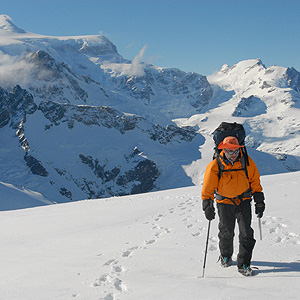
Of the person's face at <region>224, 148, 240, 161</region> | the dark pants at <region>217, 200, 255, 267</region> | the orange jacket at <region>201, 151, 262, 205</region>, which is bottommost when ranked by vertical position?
the dark pants at <region>217, 200, 255, 267</region>

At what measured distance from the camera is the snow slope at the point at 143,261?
167 inches

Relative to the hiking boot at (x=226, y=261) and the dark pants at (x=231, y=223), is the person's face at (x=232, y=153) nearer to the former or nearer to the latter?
the dark pants at (x=231, y=223)

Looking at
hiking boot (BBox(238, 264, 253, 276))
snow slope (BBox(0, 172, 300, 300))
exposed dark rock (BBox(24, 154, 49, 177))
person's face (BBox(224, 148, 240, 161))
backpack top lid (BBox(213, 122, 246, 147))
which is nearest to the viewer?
snow slope (BBox(0, 172, 300, 300))

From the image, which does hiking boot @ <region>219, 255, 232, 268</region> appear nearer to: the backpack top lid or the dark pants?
the dark pants

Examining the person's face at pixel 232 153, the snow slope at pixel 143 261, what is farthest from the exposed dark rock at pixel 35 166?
the person's face at pixel 232 153

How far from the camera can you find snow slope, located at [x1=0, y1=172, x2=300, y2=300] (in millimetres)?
4238

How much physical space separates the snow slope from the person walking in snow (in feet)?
1.71

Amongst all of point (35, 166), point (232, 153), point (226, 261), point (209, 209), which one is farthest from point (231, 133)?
point (35, 166)

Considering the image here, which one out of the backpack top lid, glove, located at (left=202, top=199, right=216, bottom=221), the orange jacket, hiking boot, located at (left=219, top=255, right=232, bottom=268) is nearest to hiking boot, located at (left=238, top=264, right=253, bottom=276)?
hiking boot, located at (left=219, top=255, right=232, bottom=268)

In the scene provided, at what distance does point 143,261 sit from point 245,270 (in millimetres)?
1740

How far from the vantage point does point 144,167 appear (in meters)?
135

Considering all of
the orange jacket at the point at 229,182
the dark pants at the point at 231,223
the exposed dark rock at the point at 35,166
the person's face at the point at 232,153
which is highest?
the person's face at the point at 232,153

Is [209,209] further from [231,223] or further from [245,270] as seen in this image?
[245,270]

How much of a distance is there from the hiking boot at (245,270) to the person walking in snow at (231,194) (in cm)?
35
